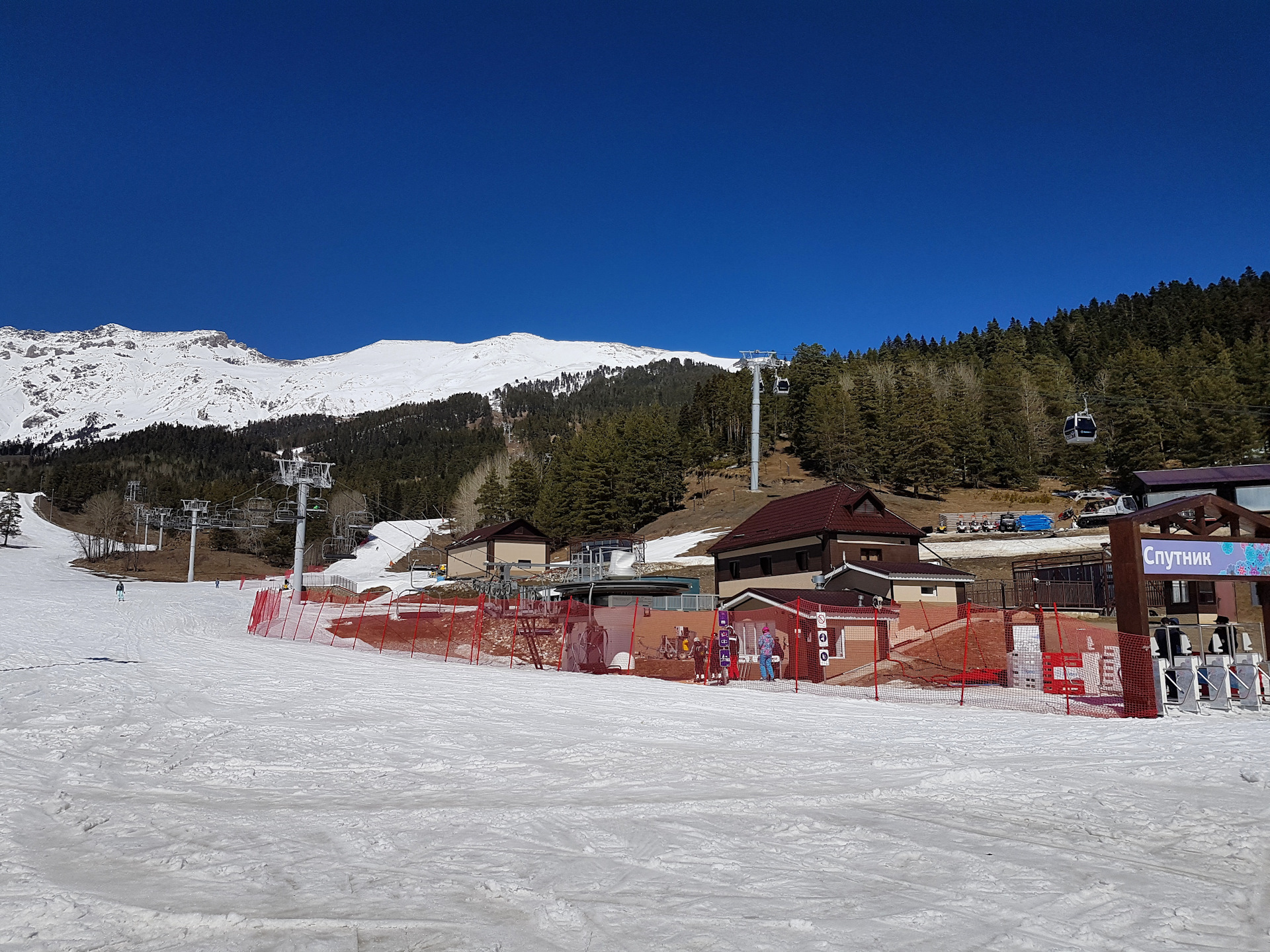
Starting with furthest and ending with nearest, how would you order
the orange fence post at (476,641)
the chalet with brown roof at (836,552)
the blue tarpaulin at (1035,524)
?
the blue tarpaulin at (1035,524) → the chalet with brown roof at (836,552) → the orange fence post at (476,641)

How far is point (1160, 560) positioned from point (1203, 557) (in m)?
1.18

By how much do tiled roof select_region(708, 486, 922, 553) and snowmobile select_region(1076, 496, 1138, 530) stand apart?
63.4 ft

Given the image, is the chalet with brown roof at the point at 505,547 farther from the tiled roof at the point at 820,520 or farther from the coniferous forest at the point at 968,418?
the tiled roof at the point at 820,520

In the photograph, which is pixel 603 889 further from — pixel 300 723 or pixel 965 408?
pixel 965 408

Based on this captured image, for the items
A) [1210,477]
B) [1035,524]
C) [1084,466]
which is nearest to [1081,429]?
[1210,477]

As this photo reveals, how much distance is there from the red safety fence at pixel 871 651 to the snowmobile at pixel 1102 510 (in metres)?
37.2

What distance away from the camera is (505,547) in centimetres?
7525

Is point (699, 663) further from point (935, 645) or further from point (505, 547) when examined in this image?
point (505, 547)

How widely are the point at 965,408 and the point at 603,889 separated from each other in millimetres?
97636

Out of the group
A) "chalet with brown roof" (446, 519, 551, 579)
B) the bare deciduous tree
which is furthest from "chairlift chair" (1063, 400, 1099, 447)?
the bare deciduous tree

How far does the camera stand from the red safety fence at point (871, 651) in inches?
731

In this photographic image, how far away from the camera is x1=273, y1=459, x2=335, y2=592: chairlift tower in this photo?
5318 centimetres

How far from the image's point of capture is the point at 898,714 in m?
15.9

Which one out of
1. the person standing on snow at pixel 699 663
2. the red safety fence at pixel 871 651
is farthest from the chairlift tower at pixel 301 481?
the person standing on snow at pixel 699 663
